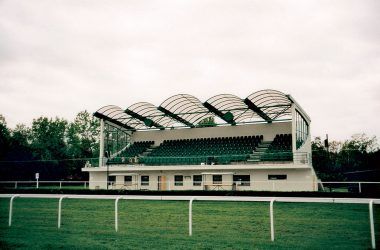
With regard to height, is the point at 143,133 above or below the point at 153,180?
above

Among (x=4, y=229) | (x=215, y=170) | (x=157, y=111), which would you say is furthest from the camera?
(x=157, y=111)

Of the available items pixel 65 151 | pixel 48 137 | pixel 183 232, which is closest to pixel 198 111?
pixel 183 232

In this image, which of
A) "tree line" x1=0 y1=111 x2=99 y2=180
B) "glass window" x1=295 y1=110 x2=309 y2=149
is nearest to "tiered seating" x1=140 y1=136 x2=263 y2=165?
"glass window" x1=295 y1=110 x2=309 y2=149

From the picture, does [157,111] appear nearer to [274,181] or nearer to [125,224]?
[274,181]

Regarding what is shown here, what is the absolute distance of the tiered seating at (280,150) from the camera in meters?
33.2

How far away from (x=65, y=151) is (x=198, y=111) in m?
41.6

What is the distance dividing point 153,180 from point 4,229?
91.7 ft

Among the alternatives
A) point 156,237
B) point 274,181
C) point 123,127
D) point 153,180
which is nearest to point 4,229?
point 156,237

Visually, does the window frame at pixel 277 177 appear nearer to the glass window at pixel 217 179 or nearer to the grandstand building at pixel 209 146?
the grandstand building at pixel 209 146

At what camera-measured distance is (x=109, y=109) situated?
39844mm

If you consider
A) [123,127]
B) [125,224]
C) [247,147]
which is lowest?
[125,224]

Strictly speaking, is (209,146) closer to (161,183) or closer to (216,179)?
(216,179)

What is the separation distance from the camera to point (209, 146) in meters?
40.3

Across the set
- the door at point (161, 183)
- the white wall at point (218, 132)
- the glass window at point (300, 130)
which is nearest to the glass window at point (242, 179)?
the glass window at point (300, 130)
